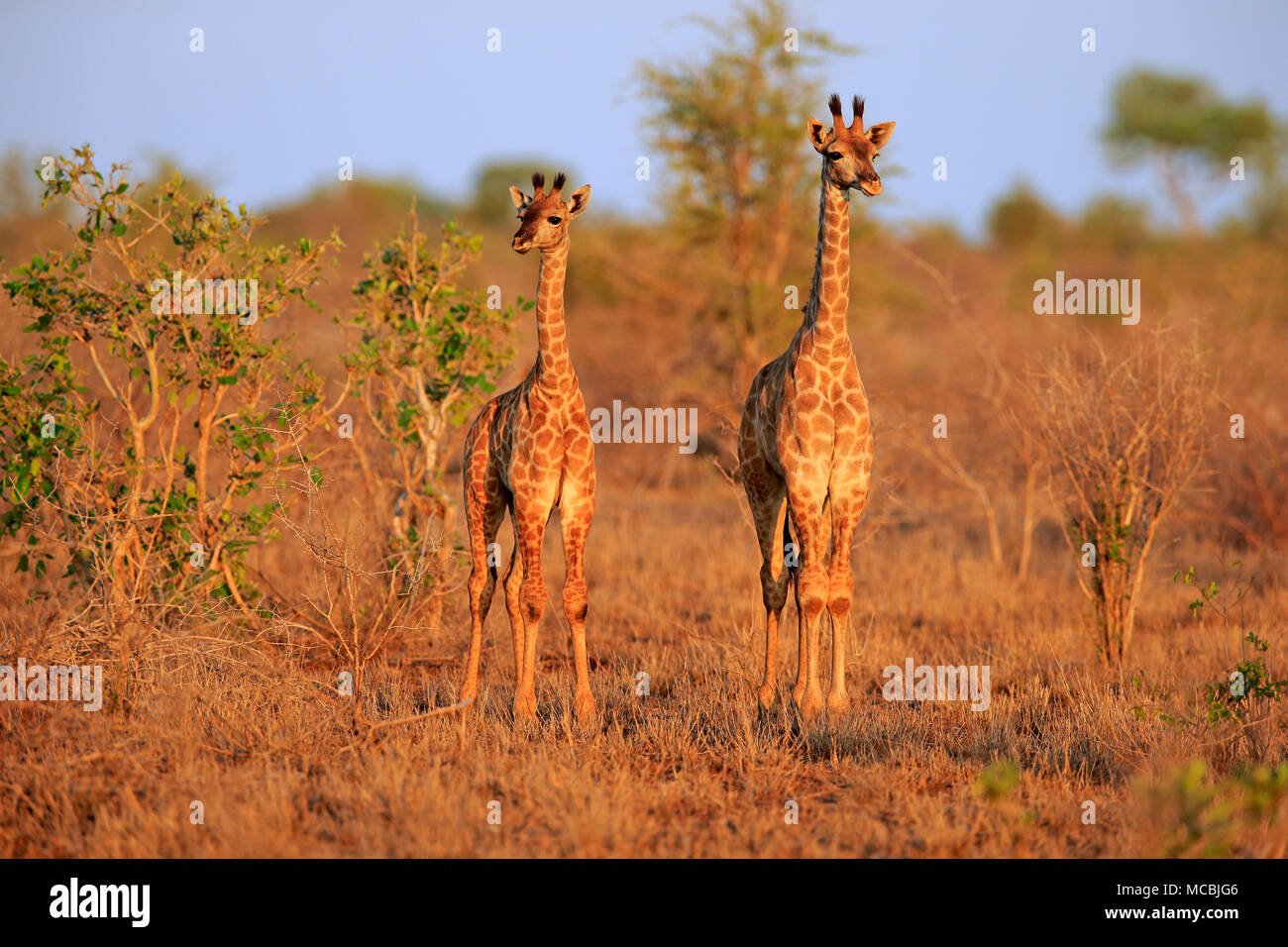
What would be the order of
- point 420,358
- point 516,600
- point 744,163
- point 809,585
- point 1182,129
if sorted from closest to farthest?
1. point 809,585
2. point 516,600
3. point 420,358
4. point 744,163
5. point 1182,129

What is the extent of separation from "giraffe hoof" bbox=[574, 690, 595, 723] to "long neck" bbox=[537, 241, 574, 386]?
193 cm

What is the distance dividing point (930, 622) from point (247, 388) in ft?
19.1

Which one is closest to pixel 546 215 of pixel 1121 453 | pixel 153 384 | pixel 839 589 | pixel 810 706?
pixel 839 589

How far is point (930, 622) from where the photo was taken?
9.20m

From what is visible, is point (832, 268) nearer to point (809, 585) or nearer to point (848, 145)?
point (848, 145)

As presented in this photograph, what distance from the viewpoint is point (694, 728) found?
6.47m

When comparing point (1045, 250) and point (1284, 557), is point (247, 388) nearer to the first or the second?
point (1284, 557)

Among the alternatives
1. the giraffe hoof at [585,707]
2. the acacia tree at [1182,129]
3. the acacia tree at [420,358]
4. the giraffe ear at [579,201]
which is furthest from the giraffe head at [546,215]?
the acacia tree at [1182,129]

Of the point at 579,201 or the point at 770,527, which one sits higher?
the point at 579,201

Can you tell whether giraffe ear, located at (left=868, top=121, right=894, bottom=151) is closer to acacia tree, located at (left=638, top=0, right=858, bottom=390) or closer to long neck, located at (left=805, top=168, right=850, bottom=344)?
long neck, located at (left=805, top=168, right=850, bottom=344)

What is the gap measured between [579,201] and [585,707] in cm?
314

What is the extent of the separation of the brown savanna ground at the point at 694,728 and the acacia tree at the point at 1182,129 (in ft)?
Result: 90.3

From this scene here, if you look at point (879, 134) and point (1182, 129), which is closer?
point (879, 134)
